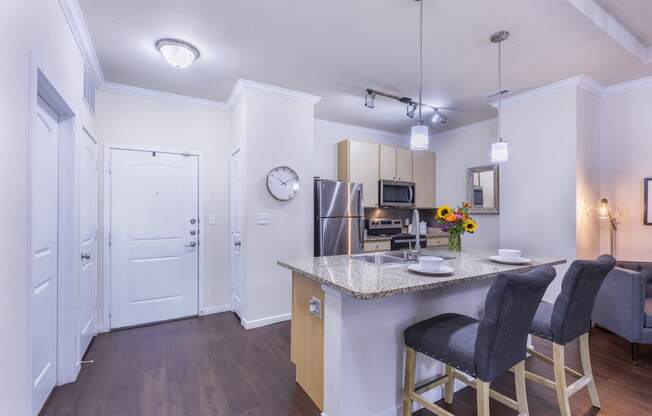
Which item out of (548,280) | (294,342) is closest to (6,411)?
(294,342)

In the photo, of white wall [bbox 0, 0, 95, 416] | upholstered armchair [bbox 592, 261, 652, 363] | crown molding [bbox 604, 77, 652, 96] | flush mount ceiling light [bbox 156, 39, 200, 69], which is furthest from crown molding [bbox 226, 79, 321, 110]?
upholstered armchair [bbox 592, 261, 652, 363]

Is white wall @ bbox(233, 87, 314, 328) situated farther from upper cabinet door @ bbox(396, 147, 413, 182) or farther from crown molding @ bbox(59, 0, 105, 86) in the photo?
upper cabinet door @ bbox(396, 147, 413, 182)

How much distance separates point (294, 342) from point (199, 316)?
6.48ft

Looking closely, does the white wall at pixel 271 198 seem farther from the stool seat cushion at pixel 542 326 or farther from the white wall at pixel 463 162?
the white wall at pixel 463 162

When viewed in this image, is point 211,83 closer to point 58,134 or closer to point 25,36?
point 58,134

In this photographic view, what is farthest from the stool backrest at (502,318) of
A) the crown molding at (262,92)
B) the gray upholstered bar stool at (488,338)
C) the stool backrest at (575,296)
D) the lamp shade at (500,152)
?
the crown molding at (262,92)

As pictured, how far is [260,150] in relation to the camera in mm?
3465

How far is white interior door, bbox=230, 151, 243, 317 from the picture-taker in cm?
362

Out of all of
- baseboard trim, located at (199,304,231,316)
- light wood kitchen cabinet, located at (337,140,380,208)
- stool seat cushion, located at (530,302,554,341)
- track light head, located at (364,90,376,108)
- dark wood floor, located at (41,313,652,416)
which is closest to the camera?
stool seat cushion, located at (530,302,554,341)

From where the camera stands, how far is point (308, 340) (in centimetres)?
208

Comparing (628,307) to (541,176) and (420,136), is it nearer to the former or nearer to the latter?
(541,176)

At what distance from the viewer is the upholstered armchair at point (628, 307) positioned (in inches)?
98.7

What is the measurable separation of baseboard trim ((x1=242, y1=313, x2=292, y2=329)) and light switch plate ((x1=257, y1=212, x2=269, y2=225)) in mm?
1055

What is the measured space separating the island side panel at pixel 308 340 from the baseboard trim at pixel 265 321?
47.2 inches
